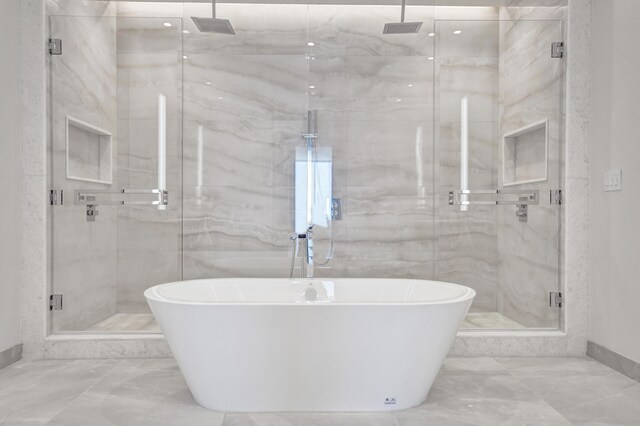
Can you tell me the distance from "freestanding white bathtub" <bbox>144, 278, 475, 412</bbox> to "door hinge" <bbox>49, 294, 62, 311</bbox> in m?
1.16

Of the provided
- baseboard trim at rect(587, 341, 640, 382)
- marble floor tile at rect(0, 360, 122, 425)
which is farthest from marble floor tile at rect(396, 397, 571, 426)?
marble floor tile at rect(0, 360, 122, 425)

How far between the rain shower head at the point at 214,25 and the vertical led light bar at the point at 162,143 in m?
0.54

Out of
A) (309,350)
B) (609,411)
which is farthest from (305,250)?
(609,411)

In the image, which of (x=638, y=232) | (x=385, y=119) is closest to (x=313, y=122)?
(x=385, y=119)

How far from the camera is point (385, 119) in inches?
124

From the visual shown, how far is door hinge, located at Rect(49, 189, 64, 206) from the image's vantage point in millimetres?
2877

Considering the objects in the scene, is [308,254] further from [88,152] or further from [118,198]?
[88,152]

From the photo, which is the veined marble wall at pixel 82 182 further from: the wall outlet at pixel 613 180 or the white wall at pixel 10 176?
the wall outlet at pixel 613 180

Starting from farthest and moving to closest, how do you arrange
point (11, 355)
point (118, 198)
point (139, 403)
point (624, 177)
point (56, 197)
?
1. point (118, 198)
2. point (56, 197)
3. point (11, 355)
4. point (624, 177)
5. point (139, 403)

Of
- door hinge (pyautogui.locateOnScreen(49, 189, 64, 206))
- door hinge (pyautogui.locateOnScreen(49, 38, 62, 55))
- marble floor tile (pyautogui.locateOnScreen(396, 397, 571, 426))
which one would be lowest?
marble floor tile (pyautogui.locateOnScreen(396, 397, 571, 426))

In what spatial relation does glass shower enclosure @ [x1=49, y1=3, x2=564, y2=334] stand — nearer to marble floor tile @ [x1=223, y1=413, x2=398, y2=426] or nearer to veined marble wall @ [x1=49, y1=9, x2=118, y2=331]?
veined marble wall @ [x1=49, y1=9, x2=118, y2=331]

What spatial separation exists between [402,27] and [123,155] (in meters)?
2.11

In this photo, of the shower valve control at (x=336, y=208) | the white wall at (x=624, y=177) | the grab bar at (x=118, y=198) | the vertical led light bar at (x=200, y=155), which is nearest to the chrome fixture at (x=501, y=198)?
the white wall at (x=624, y=177)

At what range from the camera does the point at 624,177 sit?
259 cm
